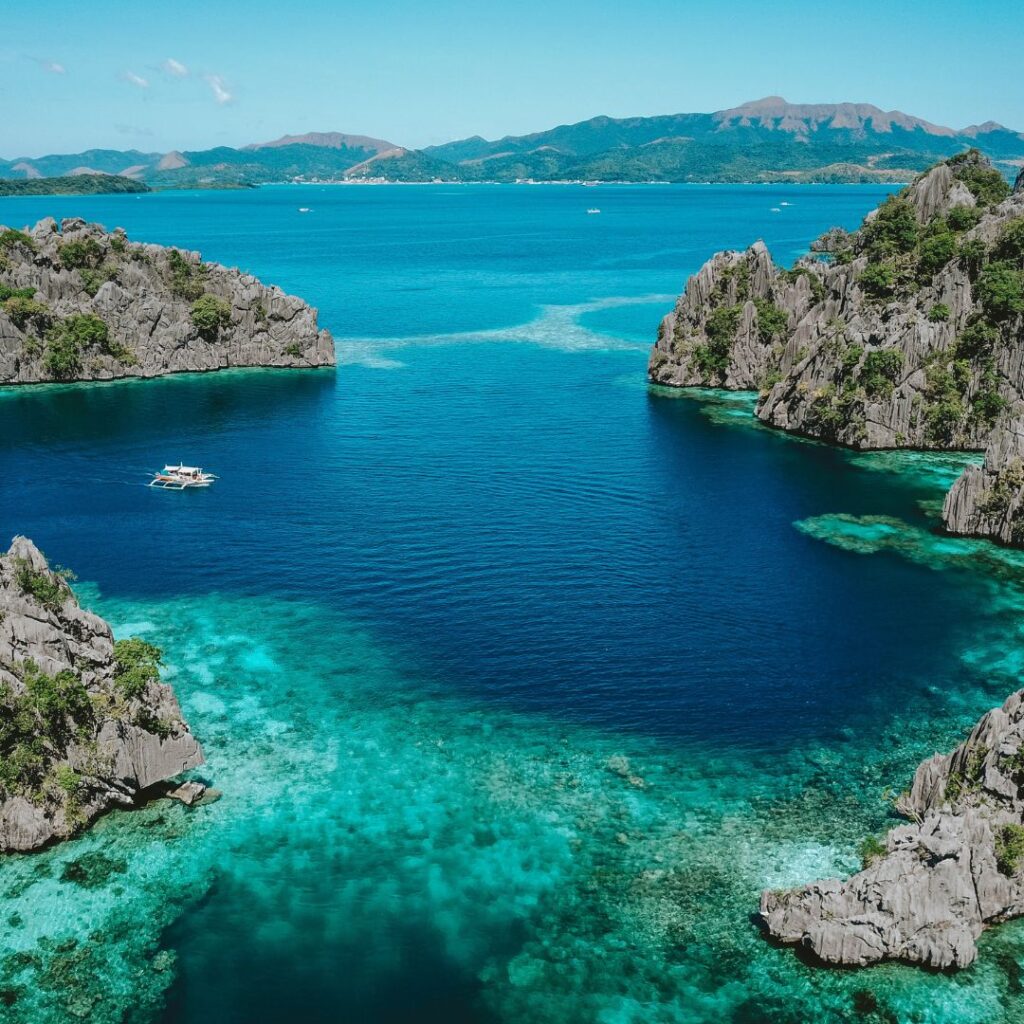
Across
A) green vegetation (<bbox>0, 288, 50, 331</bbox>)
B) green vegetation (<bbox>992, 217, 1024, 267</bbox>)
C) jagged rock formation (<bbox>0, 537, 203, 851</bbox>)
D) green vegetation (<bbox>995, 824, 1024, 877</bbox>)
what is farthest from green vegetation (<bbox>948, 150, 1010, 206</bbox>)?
jagged rock formation (<bbox>0, 537, 203, 851</bbox>)

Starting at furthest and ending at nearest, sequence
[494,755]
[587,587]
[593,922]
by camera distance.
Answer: [587,587]
[494,755]
[593,922]

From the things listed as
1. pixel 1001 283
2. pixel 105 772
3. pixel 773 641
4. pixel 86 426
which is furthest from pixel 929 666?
pixel 86 426

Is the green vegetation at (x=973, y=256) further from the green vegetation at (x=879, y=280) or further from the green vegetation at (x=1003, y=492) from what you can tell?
the green vegetation at (x=1003, y=492)

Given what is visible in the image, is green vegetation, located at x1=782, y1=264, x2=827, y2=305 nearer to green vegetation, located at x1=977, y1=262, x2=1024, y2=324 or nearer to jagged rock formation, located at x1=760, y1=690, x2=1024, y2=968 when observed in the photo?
green vegetation, located at x1=977, y1=262, x2=1024, y2=324

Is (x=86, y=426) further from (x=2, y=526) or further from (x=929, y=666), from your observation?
(x=929, y=666)

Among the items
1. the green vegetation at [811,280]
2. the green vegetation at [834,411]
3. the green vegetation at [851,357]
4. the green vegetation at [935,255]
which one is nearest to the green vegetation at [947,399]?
the green vegetation at [834,411]
